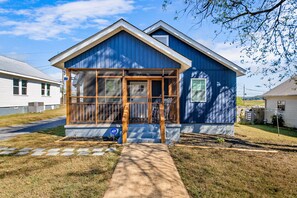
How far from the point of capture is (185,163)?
5.79m

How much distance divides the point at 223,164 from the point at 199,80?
6366 mm

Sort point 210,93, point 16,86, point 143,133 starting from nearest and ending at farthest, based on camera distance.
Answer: point 143,133
point 210,93
point 16,86

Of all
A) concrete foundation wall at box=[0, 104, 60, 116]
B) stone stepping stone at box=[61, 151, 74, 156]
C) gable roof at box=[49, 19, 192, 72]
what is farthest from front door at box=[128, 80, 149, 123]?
concrete foundation wall at box=[0, 104, 60, 116]

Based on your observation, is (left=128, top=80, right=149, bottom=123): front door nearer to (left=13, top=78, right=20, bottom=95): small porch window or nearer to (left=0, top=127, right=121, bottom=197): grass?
(left=0, top=127, right=121, bottom=197): grass

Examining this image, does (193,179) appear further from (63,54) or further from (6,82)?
(6,82)

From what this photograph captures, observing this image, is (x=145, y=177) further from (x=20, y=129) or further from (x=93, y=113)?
(x=20, y=129)

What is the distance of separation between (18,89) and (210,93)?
17297 mm

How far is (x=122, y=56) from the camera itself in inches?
360

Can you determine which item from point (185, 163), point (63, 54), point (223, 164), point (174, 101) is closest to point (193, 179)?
point (185, 163)

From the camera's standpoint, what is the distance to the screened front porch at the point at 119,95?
9.24m

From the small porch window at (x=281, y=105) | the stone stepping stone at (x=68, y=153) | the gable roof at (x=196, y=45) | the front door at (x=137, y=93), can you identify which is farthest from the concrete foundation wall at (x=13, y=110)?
the small porch window at (x=281, y=105)

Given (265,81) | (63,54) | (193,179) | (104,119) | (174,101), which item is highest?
(63,54)

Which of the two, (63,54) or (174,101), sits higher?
(63,54)

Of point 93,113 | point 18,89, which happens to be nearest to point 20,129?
point 93,113
